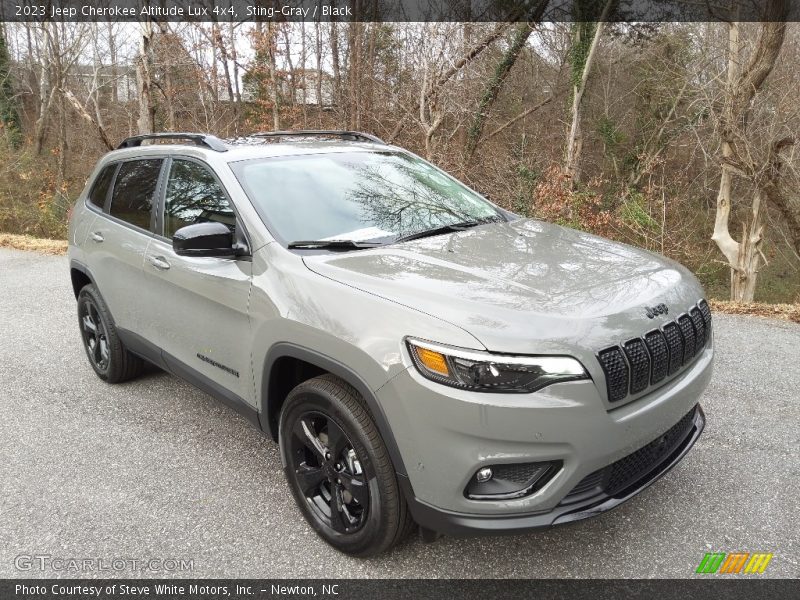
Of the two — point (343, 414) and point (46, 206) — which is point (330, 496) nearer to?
point (343, 414)

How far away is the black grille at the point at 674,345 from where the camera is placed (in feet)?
7.95

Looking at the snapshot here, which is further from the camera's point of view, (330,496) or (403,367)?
(330,496)

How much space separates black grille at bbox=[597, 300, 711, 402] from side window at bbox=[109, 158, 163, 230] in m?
2.95

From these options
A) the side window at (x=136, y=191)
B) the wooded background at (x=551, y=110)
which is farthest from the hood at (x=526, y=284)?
the wooded background at (x=551, y=110)

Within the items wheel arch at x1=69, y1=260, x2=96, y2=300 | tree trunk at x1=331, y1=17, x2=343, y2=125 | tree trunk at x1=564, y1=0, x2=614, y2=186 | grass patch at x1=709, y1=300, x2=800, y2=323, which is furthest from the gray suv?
tree trunk at x1=331, y1=17, x2=343, y2=125

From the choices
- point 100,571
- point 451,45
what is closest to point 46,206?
point 451,45

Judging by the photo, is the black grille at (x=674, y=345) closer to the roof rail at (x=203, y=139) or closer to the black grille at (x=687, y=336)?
the black grille at (x=687, y=336)

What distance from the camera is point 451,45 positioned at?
13.2 metres

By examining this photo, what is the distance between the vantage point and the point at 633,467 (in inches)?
95.7

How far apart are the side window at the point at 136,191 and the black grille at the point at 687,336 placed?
122 inches

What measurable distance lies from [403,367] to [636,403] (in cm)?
91

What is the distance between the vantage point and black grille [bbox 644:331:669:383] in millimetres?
2318

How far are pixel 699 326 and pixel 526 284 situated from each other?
2.90 ft

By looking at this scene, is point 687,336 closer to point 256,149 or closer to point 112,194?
point 256,149
